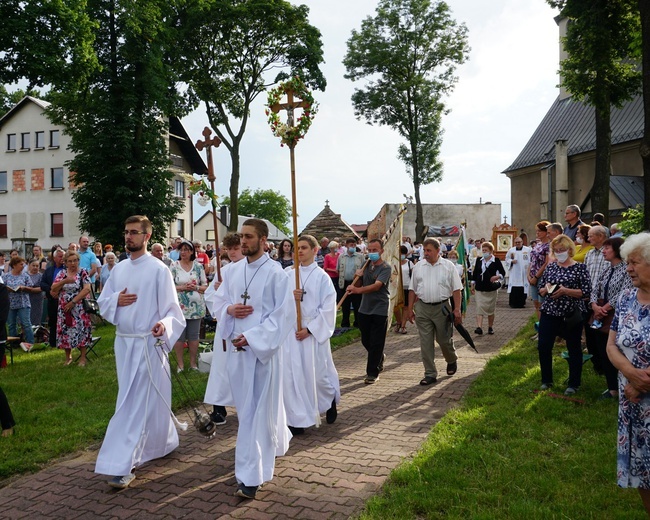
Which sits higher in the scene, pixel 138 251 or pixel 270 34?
pixel 270 34

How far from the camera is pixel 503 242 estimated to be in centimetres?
2670

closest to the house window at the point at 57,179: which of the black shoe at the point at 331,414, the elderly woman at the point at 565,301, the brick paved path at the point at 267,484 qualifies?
the brick paved path at the point at 267,484

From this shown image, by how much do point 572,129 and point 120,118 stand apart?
3121 cm

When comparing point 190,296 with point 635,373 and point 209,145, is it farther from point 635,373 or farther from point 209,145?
point 635,373

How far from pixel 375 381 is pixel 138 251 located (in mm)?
4655

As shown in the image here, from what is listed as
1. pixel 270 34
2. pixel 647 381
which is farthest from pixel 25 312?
pixel 270 34

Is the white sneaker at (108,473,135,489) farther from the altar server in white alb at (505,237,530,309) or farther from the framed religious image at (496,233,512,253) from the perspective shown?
the framed religious image at (496,233,512,253)

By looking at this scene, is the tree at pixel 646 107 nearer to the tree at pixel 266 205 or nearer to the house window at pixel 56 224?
the house window at pixel 56 224

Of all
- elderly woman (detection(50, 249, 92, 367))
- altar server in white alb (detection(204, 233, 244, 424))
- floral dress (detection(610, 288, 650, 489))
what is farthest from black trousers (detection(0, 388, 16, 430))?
floral dress (detection(610, 288, 650, 489))

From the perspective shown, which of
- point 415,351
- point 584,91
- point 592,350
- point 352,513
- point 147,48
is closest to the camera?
point 352,513

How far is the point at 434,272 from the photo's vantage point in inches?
361

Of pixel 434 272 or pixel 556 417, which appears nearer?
pixel 556 417

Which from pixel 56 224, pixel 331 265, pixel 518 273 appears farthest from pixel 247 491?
pixel 56 224

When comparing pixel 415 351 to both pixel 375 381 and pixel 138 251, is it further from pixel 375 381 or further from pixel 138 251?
pixel 138 251
